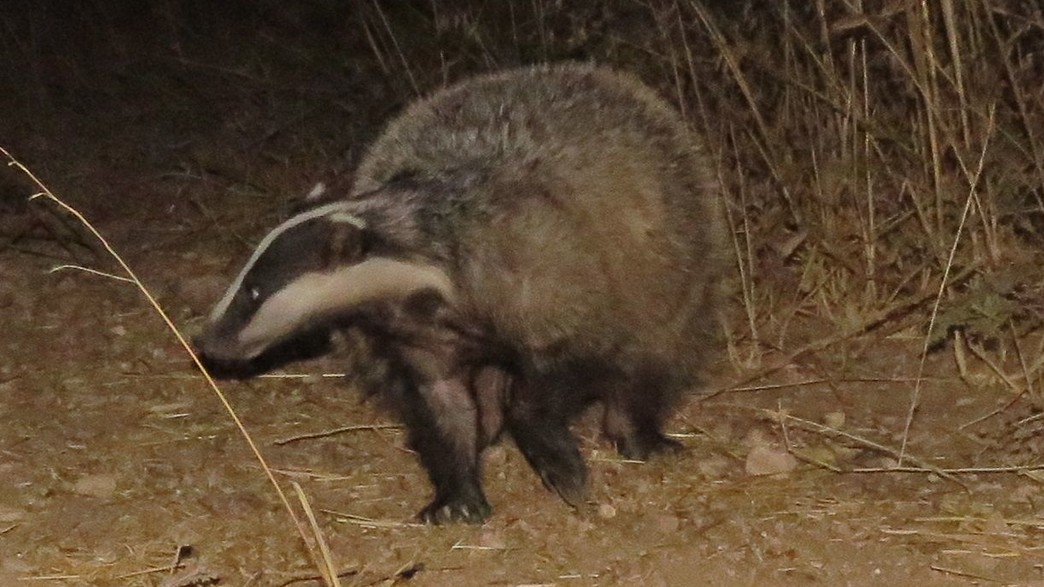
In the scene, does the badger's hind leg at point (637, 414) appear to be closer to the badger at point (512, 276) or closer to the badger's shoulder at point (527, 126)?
the badger at point (512, 276)

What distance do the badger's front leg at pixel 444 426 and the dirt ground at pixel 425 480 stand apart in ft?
0.30

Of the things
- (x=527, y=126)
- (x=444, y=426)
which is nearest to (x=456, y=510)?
(x=444, y=426)

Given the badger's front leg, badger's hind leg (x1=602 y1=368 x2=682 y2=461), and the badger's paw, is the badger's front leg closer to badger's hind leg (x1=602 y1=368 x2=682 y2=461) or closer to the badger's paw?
the badger's paw

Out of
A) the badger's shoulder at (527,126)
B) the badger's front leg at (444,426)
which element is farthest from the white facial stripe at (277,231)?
the badger's front leg at (444,426)

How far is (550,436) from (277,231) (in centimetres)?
84

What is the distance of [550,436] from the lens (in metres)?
3.86

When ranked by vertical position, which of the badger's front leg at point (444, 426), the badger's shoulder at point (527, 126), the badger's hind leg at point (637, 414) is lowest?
the badger's hind leg at point (637, 414)

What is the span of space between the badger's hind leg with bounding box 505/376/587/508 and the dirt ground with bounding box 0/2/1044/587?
0.05m

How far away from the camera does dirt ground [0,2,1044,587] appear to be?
3.40 metres

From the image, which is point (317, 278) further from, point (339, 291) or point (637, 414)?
point (637, 414)

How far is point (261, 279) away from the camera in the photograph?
11.7 ft

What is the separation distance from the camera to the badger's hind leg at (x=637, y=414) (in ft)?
13.5

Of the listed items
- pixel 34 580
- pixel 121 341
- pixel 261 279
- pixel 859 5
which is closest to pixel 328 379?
pixel 121 341

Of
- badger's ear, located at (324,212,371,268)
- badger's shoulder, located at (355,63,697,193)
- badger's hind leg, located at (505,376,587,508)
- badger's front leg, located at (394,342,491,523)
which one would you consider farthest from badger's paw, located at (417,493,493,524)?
badger's shoulder, located at (355,63,697,193)
